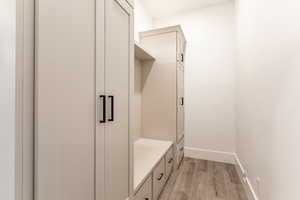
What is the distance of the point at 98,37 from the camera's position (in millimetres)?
850

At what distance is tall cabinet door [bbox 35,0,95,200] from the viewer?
581 millimetres

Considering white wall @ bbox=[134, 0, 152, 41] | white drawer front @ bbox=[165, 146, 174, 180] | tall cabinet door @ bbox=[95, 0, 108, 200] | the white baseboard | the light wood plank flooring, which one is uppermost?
white wall @ bbox=[134, 0, 152, 41]

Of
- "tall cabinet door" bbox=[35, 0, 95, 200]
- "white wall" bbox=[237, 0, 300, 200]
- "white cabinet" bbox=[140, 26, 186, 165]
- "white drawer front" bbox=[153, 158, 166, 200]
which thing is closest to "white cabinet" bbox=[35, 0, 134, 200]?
"tall cabinet door" bbox=[35, 0, 95, 200]

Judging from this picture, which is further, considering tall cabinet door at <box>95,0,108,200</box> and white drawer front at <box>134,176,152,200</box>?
white drawer front at <box>134,176,152,200</box>

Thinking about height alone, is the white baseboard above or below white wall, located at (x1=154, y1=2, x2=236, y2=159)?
below

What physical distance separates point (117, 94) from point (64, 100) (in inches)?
15.9

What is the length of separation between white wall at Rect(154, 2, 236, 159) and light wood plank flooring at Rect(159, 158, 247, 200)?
456 millimetres

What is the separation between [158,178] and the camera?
1823 millimetres

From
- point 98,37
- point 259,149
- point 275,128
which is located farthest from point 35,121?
point 259,149

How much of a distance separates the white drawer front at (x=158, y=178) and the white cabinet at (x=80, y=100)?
69 cm

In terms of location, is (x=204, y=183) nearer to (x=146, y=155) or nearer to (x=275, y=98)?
(x=146, y=155)

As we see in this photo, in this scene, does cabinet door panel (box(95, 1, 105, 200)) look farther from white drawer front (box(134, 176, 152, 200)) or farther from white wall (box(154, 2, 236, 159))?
white wall (box(154, 2, 236, 159))

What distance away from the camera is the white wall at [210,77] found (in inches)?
115

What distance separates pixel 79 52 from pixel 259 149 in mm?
1750
